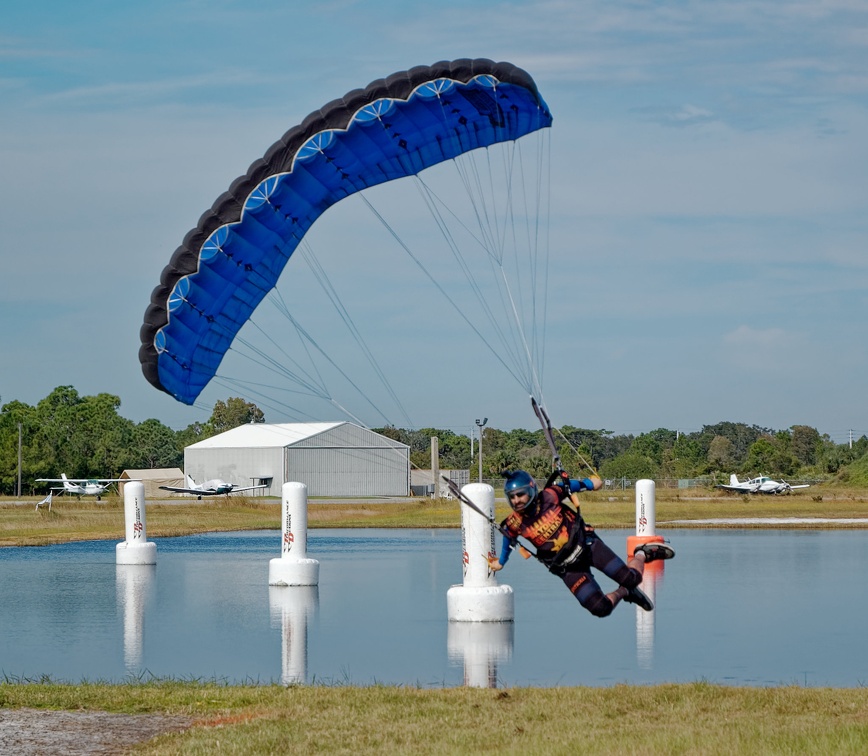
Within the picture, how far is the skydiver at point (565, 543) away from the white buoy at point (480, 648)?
112 inches

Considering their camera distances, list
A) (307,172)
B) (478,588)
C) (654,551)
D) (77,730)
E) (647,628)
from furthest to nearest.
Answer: (647,628), (478,588), (307,172), (654,551), (77,730)

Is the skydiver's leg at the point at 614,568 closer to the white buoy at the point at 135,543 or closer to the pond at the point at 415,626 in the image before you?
the pond at the point at 415,626

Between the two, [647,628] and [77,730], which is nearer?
[77,730]

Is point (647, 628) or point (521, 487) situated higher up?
point (521, 487)

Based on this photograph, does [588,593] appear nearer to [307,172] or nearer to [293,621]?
[307,172]

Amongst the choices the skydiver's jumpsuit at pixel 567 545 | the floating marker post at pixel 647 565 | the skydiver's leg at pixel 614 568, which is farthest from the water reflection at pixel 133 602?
the floating marker post at pixel 647 565

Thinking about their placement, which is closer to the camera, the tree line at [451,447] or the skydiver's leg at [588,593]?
the skydiver's leg at [588,593]

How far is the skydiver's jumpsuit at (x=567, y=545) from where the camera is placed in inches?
481

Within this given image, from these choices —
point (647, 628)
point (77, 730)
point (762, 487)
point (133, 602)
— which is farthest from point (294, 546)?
point (762, 487)

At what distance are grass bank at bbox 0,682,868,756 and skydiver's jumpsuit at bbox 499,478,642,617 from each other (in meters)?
1.20

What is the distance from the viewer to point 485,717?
39.1 ft

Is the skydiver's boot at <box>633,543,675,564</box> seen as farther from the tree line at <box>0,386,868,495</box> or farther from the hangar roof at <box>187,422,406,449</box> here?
the hangar roof at <box>187,422,406,449</box>

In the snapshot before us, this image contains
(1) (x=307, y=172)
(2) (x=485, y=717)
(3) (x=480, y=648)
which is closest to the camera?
(2) (x=485, y=717)

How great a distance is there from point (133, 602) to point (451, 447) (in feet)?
350
